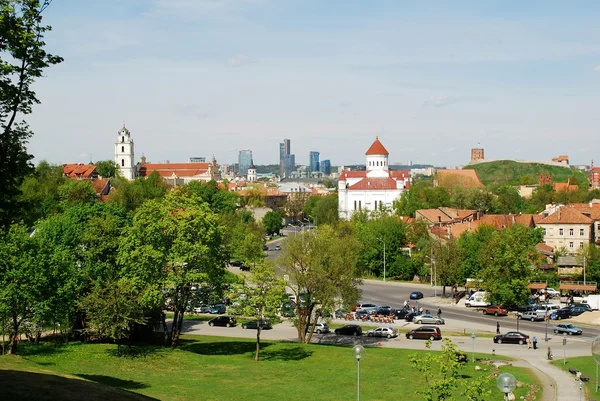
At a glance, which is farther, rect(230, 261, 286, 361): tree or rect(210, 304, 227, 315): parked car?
rect(210, 304, 227, 315): parked car

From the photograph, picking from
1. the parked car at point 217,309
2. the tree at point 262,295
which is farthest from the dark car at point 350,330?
the parked car at point 217,309

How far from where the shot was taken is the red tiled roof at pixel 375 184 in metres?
124

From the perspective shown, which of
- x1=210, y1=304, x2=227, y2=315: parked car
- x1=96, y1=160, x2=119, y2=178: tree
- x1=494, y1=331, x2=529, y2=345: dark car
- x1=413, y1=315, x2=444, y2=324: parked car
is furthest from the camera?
x1=96, y1=160, x2=119, y2=178: tree

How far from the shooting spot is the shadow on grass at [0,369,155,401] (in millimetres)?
20234

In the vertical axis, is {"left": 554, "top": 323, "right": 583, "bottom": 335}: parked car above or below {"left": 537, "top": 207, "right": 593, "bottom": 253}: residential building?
below

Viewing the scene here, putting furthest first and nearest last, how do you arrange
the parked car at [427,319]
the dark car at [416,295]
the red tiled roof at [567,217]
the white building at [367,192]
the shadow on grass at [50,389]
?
the white building at [367,192] < the red tiled roof at [567,217] < the dark car at [416,295] < the parked car at [427,319] < the shadow on grass at [50,389]

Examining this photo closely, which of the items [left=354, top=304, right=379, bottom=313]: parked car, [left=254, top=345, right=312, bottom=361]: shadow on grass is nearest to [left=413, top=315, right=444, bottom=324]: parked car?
[left=354, top=304, right=379, bottom=313]: parked car

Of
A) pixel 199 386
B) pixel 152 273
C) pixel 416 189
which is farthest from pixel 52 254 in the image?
pixel 416 189

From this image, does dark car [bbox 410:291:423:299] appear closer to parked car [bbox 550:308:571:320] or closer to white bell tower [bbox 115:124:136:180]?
parked car [bbox 550:308:571:320]

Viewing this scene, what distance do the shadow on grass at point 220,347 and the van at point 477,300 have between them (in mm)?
23846

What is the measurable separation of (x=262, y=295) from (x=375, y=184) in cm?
8896

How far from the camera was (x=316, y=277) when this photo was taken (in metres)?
43.3

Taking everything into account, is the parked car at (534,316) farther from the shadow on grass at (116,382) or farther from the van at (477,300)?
the shadow on grass at (116,382)

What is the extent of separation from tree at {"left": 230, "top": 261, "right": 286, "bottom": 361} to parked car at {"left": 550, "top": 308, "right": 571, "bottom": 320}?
25.3m
